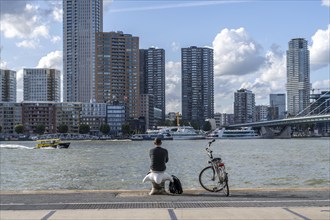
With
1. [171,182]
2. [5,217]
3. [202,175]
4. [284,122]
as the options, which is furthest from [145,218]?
[284,122]

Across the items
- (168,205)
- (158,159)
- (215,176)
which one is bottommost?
(168,205)

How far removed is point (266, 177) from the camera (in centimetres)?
3981

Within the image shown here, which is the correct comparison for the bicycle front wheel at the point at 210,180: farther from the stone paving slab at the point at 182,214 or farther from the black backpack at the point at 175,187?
the stone paving slab at the point at 182,214

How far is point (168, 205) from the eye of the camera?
1277cm

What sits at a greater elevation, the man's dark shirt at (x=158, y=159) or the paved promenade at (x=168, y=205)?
the man's dark shirt at (x=158, y=159)

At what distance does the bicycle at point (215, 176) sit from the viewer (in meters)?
15.8

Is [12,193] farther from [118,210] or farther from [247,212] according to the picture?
[247,212]

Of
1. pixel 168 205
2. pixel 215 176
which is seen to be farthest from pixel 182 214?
pixel 215 176

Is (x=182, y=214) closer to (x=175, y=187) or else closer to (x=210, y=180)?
(x=175, y=187)

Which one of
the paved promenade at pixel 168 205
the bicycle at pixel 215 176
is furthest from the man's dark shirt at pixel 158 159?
the bicycle at pixel 215 176

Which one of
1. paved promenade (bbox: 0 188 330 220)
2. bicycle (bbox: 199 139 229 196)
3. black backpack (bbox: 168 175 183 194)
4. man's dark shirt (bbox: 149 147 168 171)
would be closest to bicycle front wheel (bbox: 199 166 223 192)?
bicycle (bbox: 199 139 229 196)

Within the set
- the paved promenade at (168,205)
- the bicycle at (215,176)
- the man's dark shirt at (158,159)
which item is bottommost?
the paved promenade at (168,205)

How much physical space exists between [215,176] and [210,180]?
0.90 metres

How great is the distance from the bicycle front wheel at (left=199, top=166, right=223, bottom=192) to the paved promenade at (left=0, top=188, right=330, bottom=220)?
0.55 metres
